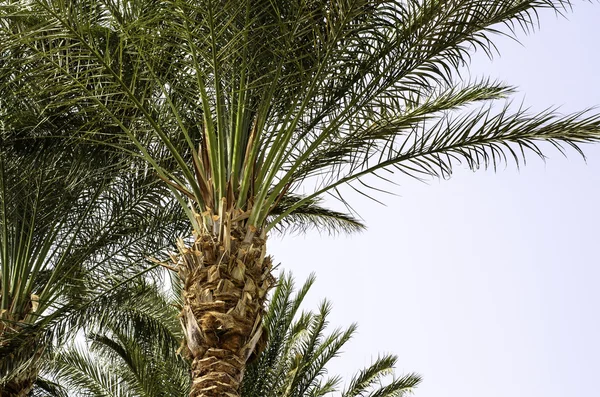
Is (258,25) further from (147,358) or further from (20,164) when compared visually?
(147,358)

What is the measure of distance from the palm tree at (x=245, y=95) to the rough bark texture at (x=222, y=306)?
1 cm

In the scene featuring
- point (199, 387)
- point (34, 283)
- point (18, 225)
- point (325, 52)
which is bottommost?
point (199, 387)

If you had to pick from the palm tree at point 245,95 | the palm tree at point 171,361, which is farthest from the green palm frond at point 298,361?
the palm tree at point 245,95

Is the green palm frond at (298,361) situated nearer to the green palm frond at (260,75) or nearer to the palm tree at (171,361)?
the palm tree at (171,361)

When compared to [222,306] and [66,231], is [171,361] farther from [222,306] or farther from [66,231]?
[222,306]

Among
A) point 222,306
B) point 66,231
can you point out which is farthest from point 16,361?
point 222,306

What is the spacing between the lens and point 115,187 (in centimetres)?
977

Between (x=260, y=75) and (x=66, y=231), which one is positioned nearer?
(x=260, y=75)

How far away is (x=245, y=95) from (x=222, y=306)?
213 centimetres

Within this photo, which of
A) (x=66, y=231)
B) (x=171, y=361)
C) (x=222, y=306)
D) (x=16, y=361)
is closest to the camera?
(x=222, y=306)

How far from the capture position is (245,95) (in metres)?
7.55

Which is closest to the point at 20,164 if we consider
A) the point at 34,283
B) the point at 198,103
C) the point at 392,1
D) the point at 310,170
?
the point at 34,283

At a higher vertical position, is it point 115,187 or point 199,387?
point 115,187

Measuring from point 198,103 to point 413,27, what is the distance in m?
2.19
